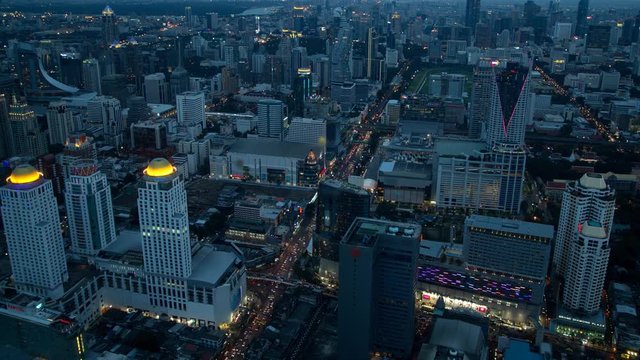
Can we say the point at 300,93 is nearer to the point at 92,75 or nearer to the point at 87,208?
the point at 92,75

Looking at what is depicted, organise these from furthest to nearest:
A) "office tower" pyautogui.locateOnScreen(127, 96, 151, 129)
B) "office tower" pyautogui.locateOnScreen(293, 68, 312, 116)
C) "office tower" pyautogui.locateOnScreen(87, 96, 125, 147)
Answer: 1. "office tower" pyautogui.locateOnScreen(293, 68, 312, 116)
2. "office tower" pyautogui.locateOnScreen(127, 96, 151, 129)
3. "office tower" pyautogui.locateOnScreen(87, 96, 125, 147)

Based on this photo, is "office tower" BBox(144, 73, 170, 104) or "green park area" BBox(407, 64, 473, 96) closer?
"office tower" BBox(144, 73, 170, 104)

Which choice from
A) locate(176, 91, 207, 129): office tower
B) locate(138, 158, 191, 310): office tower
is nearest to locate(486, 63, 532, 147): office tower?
locate(138, 158, 191, 310): office tower

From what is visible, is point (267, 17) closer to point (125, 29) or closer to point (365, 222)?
point (125, 29)

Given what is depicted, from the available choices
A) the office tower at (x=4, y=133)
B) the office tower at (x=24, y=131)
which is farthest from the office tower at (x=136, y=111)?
the office tower at (x=4, y=133)

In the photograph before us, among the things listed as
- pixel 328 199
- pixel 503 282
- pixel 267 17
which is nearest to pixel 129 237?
pixel 328 199

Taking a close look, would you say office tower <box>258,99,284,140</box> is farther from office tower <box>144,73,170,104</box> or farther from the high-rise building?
the high-rise building
